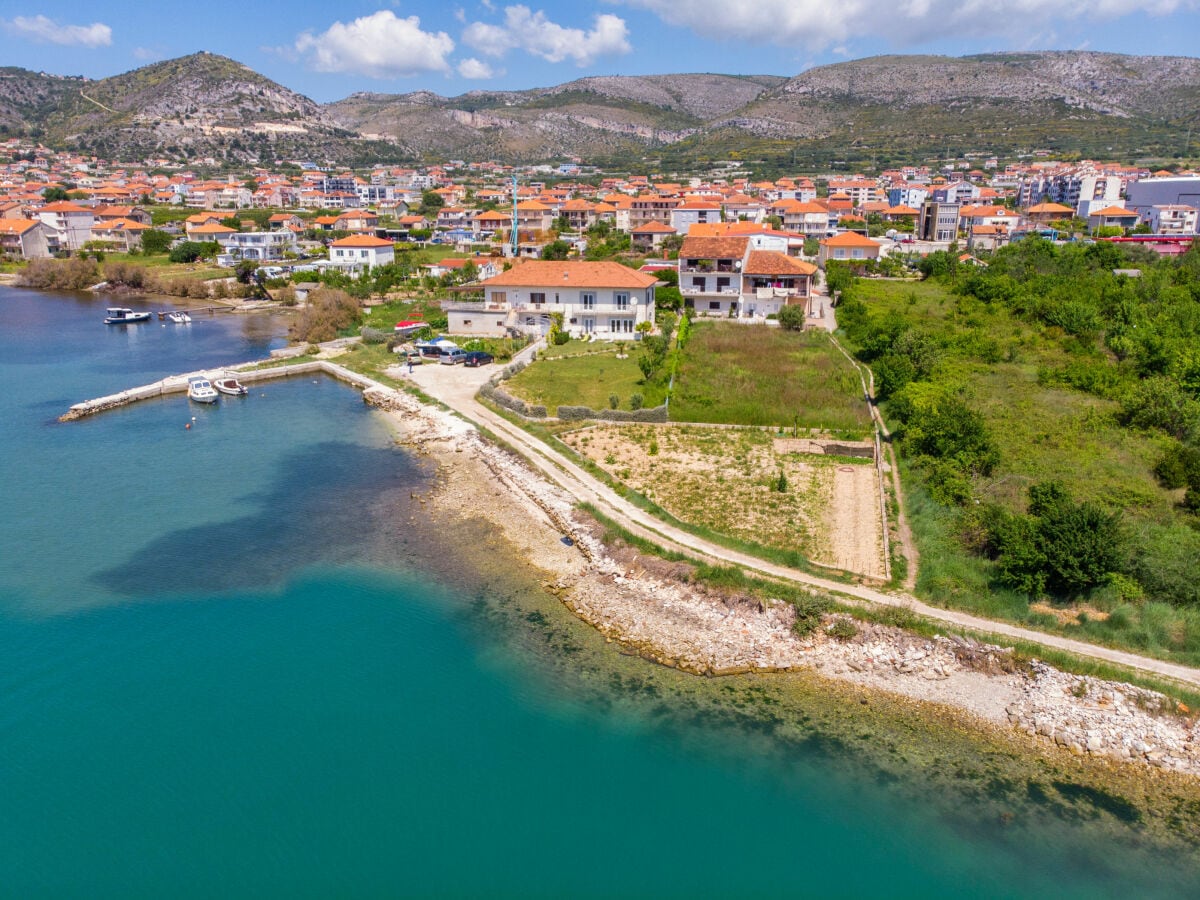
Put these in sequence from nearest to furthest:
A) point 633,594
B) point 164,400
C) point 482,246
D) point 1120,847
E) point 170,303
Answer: point 1120,847
point 633,594
point 164,400
point 170,303
point 482,246

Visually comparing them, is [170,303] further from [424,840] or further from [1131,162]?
[1131,162]

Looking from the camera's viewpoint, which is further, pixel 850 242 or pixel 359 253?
pixel 359 253

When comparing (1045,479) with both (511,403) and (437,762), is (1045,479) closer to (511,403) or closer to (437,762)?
(437,762)

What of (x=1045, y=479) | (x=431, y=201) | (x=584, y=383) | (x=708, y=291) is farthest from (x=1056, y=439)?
(x=431, y=201)

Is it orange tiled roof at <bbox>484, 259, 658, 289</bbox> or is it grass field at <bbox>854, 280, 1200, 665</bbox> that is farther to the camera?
orange tiled roof at <bbox>484, 259, 658, 289</bbox>

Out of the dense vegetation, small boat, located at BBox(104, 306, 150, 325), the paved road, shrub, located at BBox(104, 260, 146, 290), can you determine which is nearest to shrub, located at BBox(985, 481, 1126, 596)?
the dense vegetation

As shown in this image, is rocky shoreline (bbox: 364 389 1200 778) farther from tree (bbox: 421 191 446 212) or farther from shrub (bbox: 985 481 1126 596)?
tree (bbox: 421 191 446 212)

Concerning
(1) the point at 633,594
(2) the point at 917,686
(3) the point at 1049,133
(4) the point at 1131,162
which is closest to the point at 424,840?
(1) the point at 633,594
